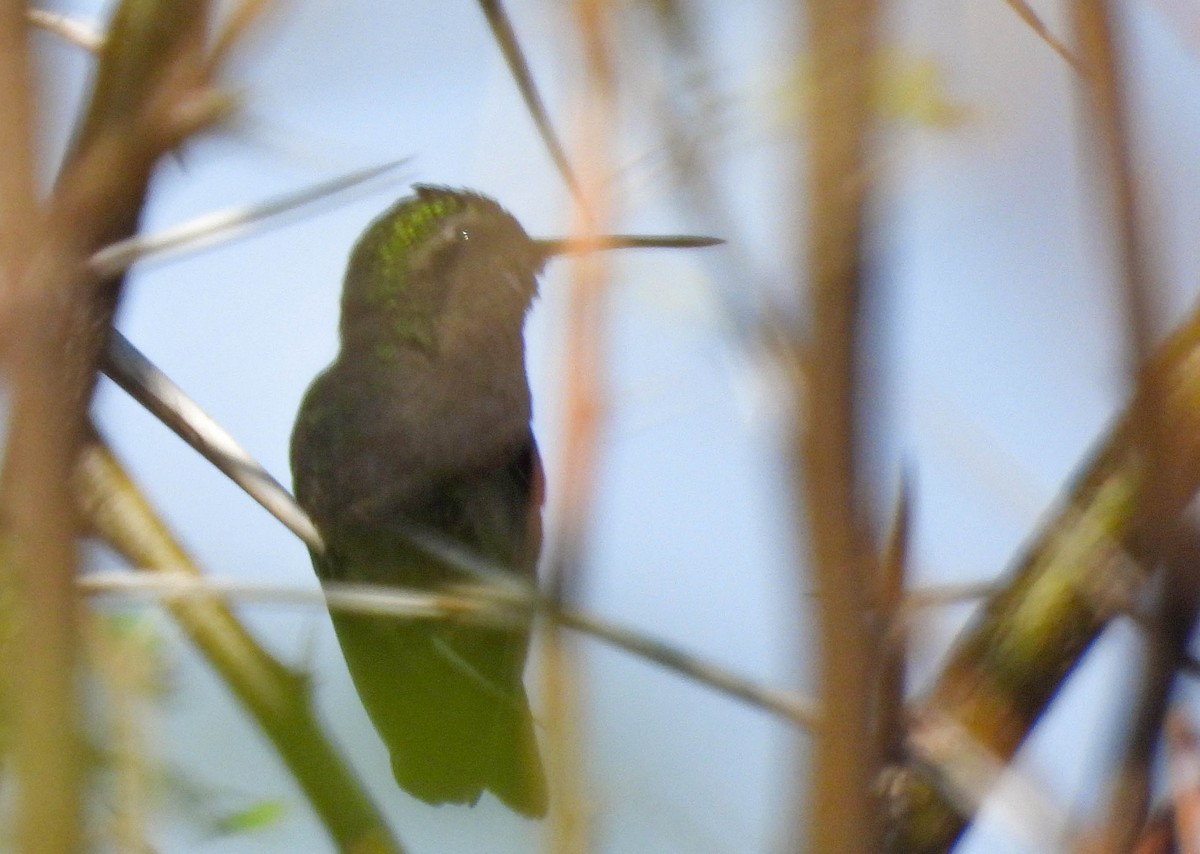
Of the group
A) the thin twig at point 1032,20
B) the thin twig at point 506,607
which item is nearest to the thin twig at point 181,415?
the thin twig at point 506,607

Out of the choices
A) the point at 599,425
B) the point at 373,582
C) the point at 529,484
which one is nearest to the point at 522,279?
the point at 529,484

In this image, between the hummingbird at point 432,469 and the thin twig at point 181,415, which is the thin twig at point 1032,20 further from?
the hummingbird at point 432,469

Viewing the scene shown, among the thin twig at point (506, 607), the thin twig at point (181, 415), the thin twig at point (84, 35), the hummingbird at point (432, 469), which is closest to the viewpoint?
the thin twig at point (506, 607)

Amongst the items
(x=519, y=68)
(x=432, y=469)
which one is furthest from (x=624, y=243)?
(x=432, y=469)

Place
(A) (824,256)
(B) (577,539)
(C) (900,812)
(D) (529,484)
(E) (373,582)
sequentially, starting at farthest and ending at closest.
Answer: (D) (529,484), (E) (373,582), (C) (900,812), (B) (577,539), (A) (824,256)

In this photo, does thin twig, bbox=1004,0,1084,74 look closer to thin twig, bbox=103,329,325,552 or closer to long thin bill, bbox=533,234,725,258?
long thin bill, bbox=533,234,725,258

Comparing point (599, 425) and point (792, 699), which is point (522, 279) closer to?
point (599, 425)

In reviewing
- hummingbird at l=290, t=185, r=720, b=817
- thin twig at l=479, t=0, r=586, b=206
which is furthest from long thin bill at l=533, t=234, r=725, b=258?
hummingbird at l=290, t=185, r=720, b=817

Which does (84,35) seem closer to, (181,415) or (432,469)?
(181,415)
